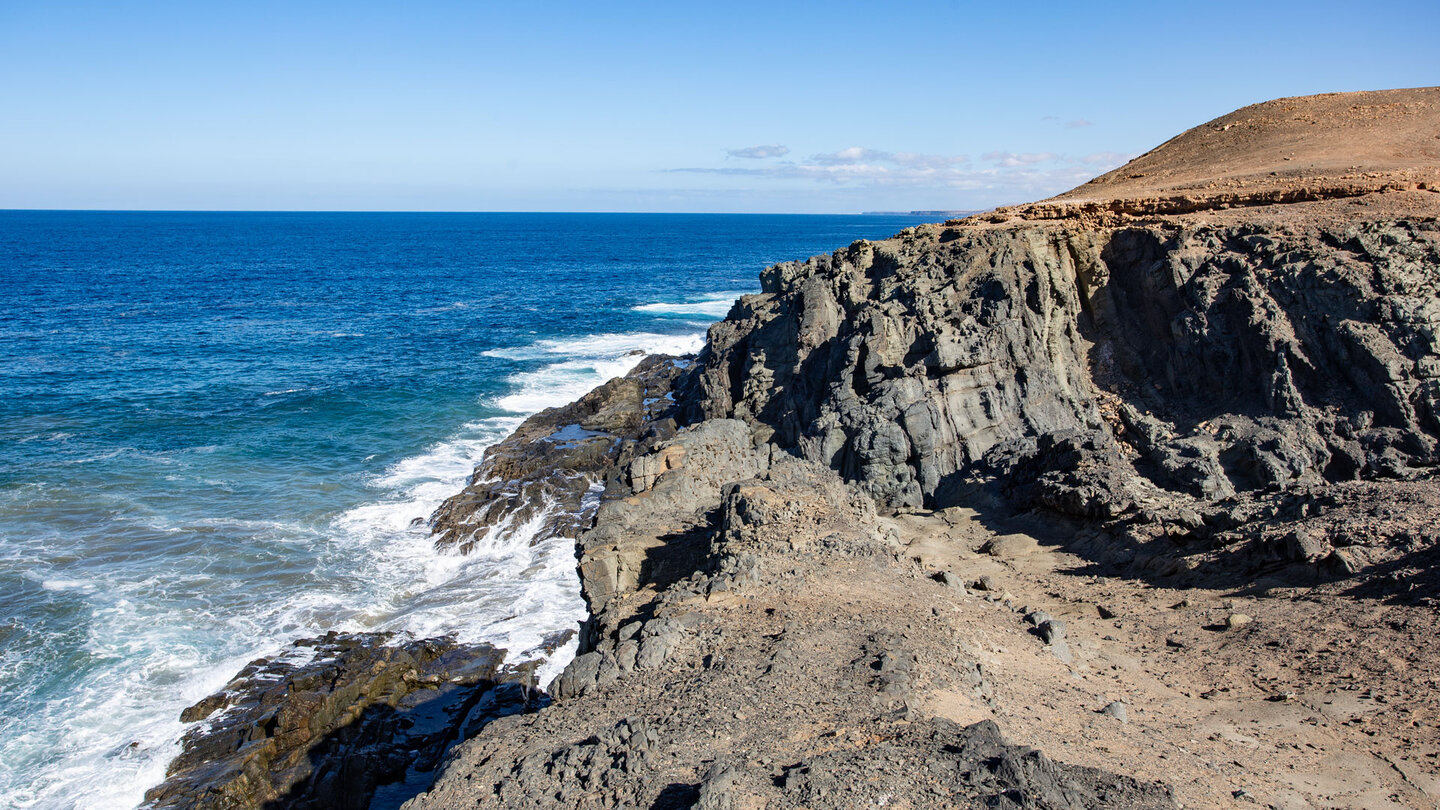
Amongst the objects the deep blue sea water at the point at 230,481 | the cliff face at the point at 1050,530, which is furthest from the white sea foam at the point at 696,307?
the cliff face at the point at 1050,530

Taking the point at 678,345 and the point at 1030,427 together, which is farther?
the point at 678,345

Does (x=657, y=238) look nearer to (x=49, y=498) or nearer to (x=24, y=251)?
(x=24, y=251)

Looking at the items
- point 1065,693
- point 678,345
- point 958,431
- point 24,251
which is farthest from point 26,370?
point 24,251

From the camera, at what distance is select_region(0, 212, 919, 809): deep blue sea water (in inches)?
698

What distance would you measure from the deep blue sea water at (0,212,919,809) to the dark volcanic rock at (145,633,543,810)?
78 cm

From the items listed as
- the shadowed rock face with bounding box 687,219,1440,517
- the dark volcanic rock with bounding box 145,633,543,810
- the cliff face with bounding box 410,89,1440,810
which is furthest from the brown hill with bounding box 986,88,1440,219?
the dark volcanic rock with bounding box 145,633,543,810

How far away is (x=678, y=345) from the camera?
51812mm

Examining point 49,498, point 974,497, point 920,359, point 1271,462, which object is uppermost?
point 920,359

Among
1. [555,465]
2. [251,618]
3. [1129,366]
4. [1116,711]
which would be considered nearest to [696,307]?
[555,465]

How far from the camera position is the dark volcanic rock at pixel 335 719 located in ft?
47.1

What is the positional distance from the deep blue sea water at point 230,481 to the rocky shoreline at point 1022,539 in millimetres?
1907

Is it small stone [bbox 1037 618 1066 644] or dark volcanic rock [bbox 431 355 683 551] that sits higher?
small stone [bbox 1037 618 1066 644]

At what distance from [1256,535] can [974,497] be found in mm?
6423

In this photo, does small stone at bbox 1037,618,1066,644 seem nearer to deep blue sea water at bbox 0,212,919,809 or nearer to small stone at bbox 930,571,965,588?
small stone at bbox 930,571,965,588
